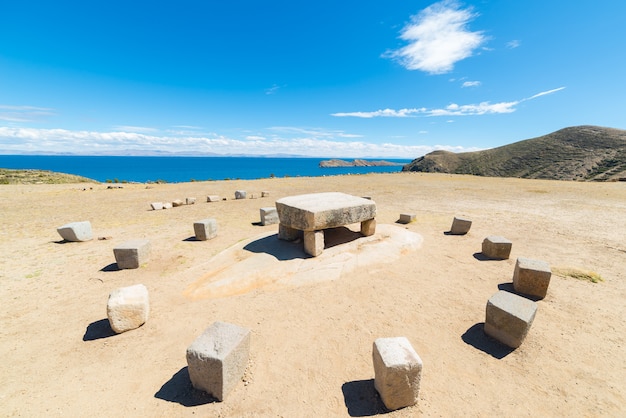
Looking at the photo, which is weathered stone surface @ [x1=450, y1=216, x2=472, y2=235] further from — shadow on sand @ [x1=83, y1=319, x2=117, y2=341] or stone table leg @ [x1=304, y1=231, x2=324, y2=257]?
shadow on sand @ [x1=83, y1=319, x2=117, y2=341]

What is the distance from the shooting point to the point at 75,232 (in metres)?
9.48

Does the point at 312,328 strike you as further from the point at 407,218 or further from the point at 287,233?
the point at 407,218

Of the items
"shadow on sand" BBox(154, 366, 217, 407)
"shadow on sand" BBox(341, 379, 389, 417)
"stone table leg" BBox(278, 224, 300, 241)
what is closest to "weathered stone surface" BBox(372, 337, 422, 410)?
"shadow on sand" BBox(341, 379, 389, 417)

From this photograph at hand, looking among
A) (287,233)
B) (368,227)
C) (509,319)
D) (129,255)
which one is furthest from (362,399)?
(129,255)

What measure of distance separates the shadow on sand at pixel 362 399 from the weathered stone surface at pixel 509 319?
264 centimetres

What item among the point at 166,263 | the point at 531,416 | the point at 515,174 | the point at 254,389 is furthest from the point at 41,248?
the point at 515,174

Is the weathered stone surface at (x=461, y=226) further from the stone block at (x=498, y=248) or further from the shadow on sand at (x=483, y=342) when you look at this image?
the shadow on sand at (x=483, y=342)

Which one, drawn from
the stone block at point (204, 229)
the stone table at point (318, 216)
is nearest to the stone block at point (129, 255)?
the stone block at point (204, 229)

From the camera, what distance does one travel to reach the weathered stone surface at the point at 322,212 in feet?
23.9

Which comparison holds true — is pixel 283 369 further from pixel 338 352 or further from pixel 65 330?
pixel 65 330

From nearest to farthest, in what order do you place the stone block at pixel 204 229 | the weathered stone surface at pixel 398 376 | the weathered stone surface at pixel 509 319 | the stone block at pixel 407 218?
the weathered stone surface at pixel 398 376 → the weathered stone surface at pixel 509 319 → the stone block at pixel 204 229 → the stone block at pixel 407 218

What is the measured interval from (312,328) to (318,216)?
306 cm

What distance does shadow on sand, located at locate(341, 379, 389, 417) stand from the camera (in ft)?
11.4

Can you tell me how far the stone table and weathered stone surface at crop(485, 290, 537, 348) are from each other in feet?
13.6
